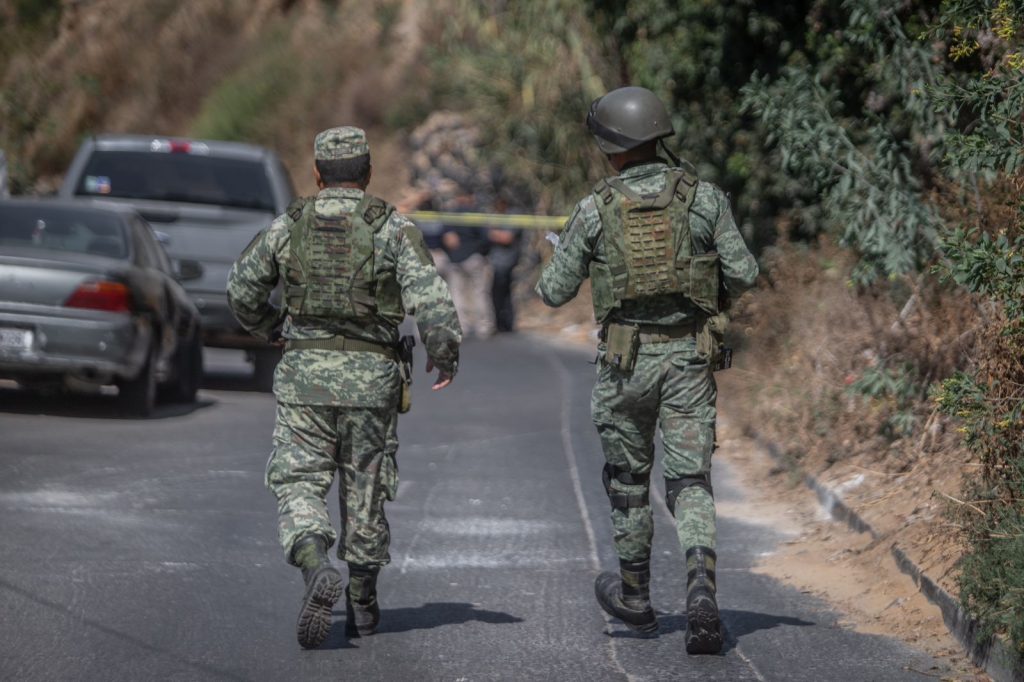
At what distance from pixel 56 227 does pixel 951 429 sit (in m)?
6.74

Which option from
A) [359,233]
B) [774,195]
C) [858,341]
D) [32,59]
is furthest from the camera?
[32,59]

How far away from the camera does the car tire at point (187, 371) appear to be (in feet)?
44.4

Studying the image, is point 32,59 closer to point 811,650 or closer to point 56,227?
point 56,227

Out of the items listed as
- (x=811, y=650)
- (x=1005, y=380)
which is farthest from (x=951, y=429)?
(x=811, y=650)

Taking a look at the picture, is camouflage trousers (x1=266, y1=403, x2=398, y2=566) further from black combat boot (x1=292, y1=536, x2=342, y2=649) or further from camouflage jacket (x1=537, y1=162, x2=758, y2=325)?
camouflage jacket (x1=537, y1=162, x2=758, y2=325)

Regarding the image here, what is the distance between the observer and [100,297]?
11.9 m

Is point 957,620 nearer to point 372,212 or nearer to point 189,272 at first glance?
point 372,212

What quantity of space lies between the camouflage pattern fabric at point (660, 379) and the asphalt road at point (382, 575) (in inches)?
19.1

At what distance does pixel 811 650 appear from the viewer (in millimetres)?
6422

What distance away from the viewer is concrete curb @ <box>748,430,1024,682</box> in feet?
18.8

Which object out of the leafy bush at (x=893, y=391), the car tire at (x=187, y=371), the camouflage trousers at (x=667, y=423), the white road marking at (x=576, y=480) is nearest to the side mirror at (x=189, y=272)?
the car tire at (x=187, y=371)

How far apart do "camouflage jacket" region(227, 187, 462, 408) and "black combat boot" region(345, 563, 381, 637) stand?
1.99 feet

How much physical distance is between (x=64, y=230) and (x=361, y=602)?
7075 mm

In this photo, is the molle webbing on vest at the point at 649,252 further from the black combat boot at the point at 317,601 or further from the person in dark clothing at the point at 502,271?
the person in dark clothing at the point at 502,271
